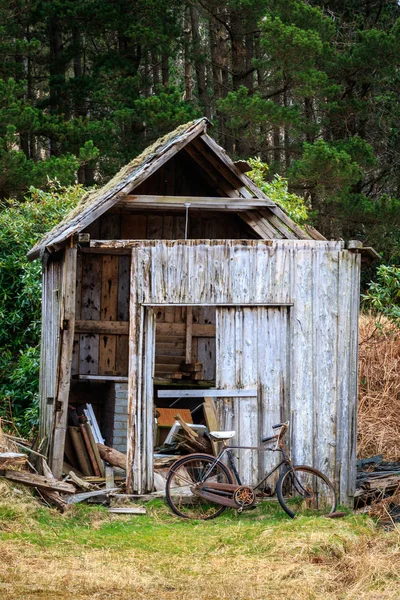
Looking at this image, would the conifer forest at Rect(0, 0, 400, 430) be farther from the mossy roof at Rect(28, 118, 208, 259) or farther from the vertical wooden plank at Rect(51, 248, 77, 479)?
the vertical wooden plank at Rect(51, 248, 77, 479)

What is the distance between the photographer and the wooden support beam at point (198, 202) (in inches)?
499

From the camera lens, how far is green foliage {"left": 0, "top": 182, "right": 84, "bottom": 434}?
17.6 meters

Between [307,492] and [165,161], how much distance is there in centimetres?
474

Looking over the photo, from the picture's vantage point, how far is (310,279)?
40.0 ft

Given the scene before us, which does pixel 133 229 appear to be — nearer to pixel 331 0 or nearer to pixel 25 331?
pixel 25 331

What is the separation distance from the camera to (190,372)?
15516mm

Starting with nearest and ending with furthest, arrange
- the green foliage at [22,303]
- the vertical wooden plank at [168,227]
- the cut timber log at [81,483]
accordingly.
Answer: the cut timber log at [81,483] → the vertical wooden plank at [168,227] → the green foliage at [22,303]

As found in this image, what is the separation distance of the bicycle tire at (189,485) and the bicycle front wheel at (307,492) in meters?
0.81

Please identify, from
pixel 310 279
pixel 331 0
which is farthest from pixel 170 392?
pixel 331 0

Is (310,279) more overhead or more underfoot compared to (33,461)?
more overhead

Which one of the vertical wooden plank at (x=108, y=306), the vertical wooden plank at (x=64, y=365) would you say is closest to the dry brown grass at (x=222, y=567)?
the vertical wooden plank at (x=64, y=365)

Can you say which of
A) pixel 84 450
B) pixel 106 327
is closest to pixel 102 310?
pixel 106 327

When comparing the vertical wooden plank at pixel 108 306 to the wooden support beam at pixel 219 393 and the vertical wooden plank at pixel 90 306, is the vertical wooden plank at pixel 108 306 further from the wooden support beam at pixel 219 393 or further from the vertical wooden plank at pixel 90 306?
the wooden support beam at pixel 219 393

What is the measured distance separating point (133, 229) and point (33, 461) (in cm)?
423
